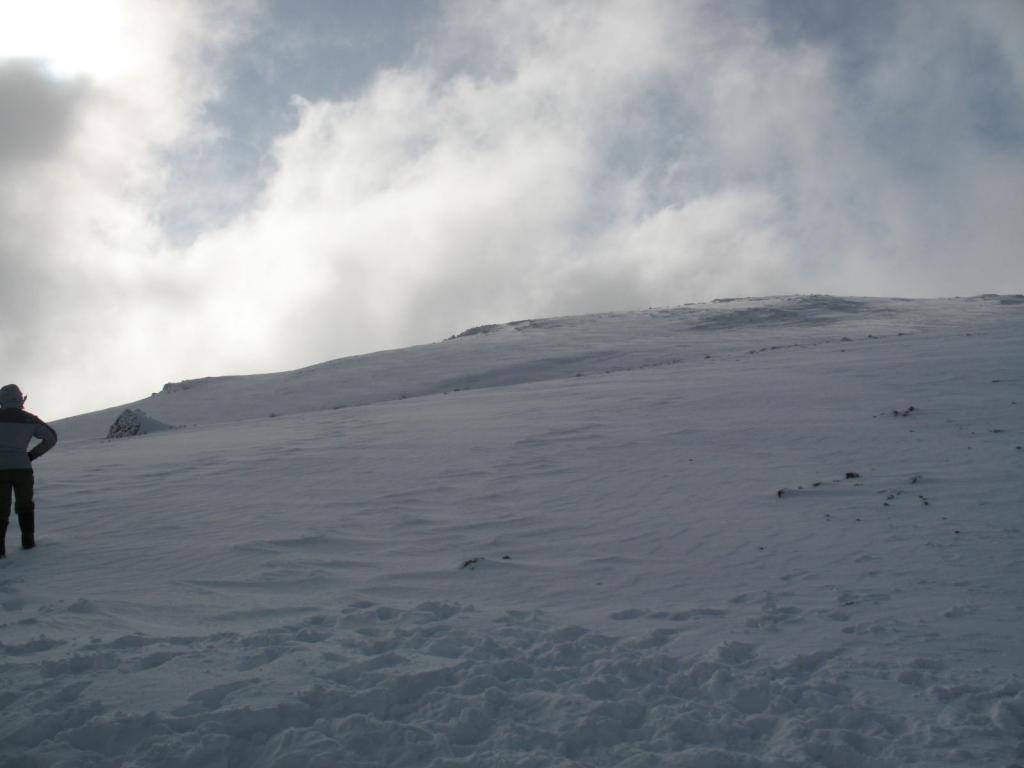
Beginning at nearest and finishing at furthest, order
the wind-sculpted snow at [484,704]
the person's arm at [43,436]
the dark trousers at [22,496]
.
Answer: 1. the wind-sculpted snow at [484,704]
2. the dark trousers at [22,496]
3. the person's arm at [43,436]

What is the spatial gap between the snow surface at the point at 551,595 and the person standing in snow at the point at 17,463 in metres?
0.33

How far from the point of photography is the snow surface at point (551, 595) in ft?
13.4

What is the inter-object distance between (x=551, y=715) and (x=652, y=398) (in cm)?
1163

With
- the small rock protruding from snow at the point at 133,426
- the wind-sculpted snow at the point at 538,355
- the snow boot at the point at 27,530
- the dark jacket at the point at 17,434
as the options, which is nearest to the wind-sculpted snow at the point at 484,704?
the snow boot at the point at 27,530

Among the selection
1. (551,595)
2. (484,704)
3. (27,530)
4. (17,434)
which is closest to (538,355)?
(17,434)

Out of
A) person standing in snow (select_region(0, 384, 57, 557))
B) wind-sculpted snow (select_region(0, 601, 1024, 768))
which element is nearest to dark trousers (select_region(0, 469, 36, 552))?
person standing in snow (select_region(0, 384, 57, 557))

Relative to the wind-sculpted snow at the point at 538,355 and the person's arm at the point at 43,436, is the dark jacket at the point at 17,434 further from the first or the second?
the wind-sculpted snow at the point at 538,355

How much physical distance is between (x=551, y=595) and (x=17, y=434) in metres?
5.56

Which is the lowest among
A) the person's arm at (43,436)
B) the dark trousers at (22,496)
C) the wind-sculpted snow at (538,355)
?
the dark trousers at (22,496)

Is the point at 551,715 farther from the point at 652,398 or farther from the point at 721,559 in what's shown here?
the point at 652,398

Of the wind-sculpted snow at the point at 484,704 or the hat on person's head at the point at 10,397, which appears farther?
the hat on person's head at the point at 10,397

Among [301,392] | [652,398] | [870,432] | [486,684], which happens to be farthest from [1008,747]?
[301,392]

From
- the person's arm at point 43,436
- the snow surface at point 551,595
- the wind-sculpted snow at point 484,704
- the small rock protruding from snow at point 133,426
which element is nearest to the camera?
the wind-sculpted snow at point 484,704

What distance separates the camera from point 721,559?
668cm
